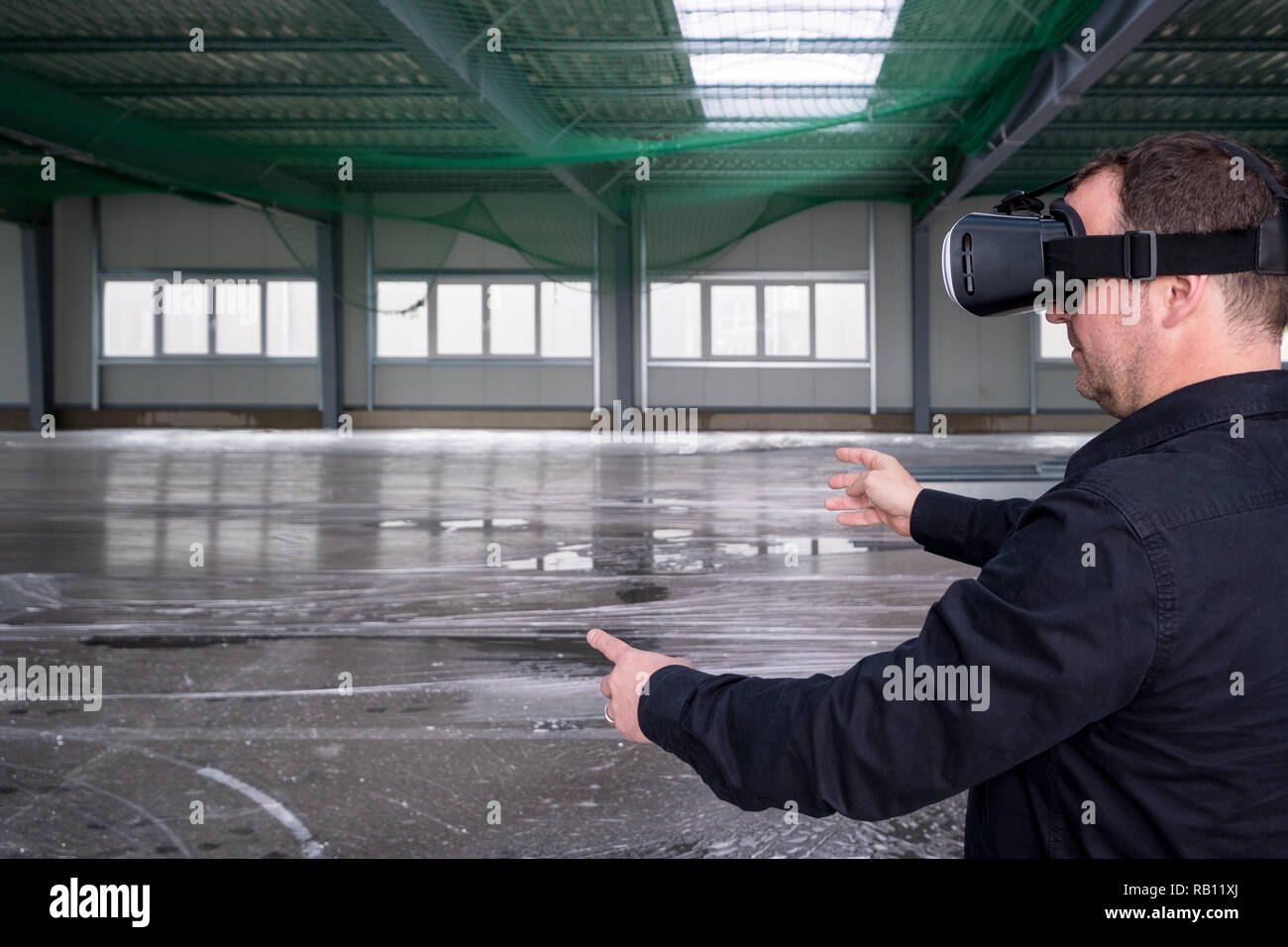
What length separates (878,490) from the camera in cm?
177

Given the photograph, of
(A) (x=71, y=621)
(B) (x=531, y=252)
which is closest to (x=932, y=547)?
(A) (x=71, y=621)

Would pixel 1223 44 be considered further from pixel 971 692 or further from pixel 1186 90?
pixel 971 692

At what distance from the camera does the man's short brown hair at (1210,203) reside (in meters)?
1.08

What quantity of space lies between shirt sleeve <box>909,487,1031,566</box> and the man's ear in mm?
439

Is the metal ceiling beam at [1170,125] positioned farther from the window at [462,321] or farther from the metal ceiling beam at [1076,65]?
the window at [462,321]

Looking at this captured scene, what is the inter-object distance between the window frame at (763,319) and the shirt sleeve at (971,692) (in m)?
19.4

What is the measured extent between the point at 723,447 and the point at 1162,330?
42.9 feet

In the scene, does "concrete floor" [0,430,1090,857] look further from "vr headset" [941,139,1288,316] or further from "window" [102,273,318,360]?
"window" [102,273,318,360]

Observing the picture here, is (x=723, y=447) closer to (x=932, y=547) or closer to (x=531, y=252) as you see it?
(x=531, y=252)

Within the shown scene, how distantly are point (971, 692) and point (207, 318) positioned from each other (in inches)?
849

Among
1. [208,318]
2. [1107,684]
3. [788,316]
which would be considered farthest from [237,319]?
[1107,684]

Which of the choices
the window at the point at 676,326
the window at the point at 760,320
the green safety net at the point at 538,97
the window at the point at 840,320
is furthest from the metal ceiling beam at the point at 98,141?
the window at the point at 840,320

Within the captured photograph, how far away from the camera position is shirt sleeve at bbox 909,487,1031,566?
1.56 m

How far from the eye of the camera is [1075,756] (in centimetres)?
110
